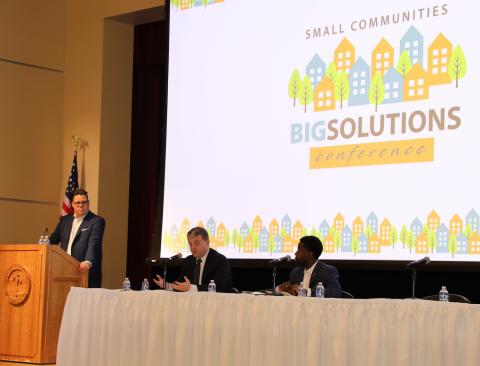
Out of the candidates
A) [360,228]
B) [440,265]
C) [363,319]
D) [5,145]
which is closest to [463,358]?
[363,319]

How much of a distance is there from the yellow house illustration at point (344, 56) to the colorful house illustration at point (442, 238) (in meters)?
1.35

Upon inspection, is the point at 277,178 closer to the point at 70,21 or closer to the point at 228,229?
the point at 228,229

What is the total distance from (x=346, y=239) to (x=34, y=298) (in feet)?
7.83

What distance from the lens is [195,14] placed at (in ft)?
25.1

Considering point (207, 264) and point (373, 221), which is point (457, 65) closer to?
point (373, 221)

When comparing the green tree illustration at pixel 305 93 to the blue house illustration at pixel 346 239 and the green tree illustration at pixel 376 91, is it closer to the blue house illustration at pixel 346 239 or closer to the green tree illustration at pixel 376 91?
the green tree illustration at pixel 376 91

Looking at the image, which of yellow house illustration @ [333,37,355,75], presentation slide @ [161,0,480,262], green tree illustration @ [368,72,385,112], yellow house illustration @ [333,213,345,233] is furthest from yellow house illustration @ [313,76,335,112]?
yellow house illustration @ [333,213,345,233]

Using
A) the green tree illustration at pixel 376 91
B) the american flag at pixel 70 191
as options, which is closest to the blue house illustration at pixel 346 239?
the green tree illustration at pixel 376 91

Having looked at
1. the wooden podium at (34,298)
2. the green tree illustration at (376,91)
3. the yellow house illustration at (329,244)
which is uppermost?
the green tree illustration at (376,91)

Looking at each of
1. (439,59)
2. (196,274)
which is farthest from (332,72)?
(196,274)

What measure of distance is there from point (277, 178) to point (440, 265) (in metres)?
1.51

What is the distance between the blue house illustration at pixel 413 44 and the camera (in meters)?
6.15

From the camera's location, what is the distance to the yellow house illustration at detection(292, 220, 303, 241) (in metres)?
6.70

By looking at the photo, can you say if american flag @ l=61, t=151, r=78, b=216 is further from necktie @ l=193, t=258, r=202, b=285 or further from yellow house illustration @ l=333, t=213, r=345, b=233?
yellow house illustration @ l=333, t=213, r=345, b=233
